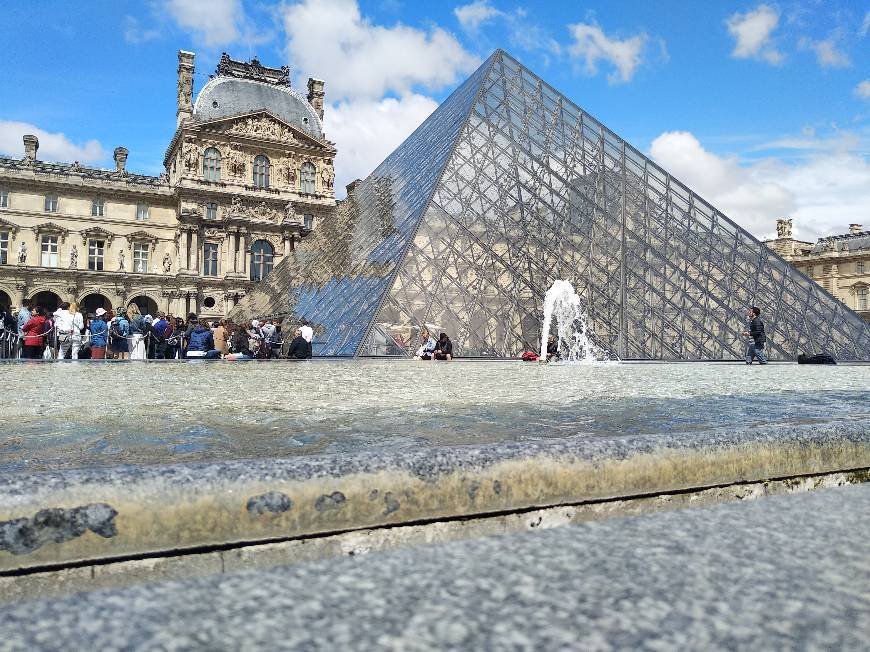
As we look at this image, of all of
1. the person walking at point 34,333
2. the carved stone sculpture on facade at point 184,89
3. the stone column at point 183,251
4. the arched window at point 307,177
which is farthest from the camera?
the carved stone sculpture on facade at point 184,89

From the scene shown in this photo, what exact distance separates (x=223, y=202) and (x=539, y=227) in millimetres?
27238

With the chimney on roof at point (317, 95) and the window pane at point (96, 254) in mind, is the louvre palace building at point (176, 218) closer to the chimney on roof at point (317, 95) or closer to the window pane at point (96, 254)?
the window pane at point (96, 254)

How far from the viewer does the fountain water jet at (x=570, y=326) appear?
13.3m

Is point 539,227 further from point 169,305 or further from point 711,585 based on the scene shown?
point 169,305

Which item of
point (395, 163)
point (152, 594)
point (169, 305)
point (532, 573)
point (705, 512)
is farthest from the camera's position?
point (169, 305)

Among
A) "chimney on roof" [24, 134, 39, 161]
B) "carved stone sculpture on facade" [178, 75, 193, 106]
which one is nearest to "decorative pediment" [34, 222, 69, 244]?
"chimney on roof" [24, 134, 39, 161]

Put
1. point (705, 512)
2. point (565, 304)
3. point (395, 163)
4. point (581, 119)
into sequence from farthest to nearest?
point (395, 163) → point (581, 119) → point (565, 304) → point (705, 512)

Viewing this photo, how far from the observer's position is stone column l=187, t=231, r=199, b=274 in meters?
36.5

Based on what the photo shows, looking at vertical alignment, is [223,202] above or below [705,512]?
above

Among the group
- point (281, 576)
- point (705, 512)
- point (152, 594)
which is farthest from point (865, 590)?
point (152, 594)

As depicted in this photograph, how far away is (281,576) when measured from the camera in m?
1.26

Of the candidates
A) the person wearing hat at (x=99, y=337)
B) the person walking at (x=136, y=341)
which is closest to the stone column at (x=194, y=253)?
the person walking at (x=136, y=341)

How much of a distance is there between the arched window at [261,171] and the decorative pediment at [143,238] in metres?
6.32

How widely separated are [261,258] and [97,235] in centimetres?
853
